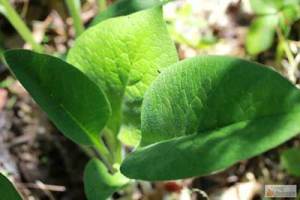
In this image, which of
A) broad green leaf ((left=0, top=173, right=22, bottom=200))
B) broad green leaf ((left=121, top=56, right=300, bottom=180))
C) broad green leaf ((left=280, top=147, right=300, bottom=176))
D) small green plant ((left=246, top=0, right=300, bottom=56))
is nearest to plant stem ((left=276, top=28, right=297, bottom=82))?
small green plant ((left=246, top=0, right=300, bottom=56))

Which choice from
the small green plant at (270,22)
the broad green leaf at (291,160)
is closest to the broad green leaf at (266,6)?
the small green plant at (270,22)

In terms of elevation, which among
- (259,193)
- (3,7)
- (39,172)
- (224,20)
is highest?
(3,7)

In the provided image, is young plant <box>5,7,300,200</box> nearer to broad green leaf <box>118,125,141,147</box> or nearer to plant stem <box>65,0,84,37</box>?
broad green leaf <box>118,125,141,147</box>

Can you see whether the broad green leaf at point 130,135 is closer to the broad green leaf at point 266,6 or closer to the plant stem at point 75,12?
the plant stem at point 75,12

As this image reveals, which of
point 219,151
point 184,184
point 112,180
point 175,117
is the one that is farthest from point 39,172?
point 219,151

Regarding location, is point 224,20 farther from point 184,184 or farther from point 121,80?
point 121,80

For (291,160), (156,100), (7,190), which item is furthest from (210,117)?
(291,160)

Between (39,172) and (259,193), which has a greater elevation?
(39,172)
